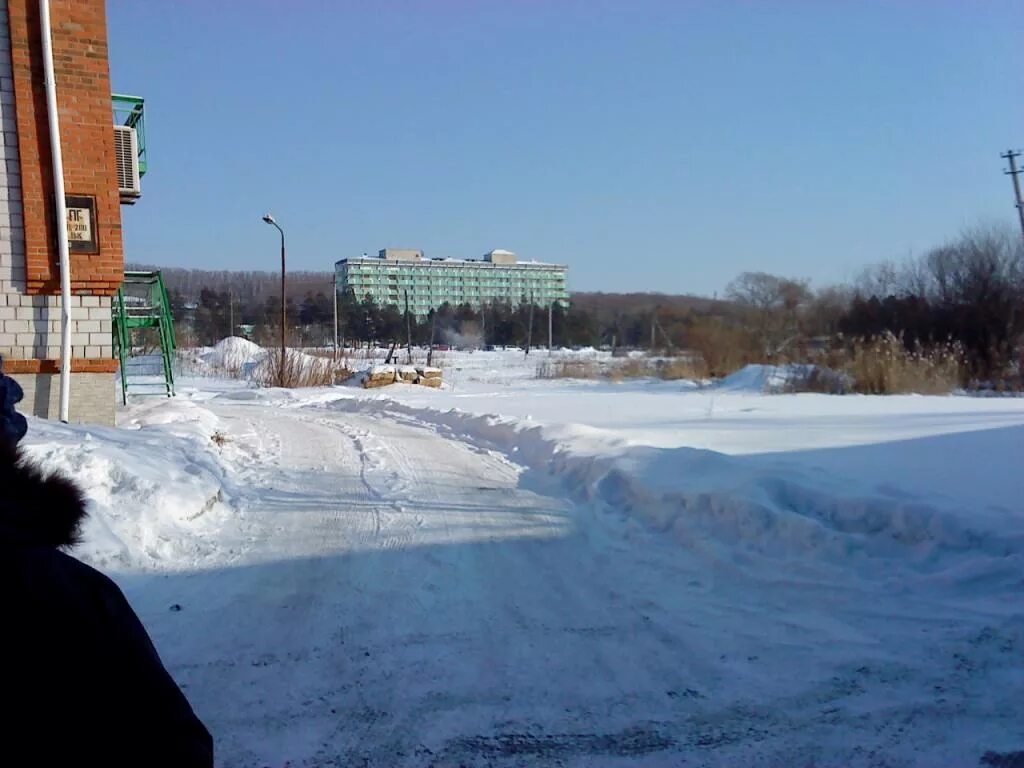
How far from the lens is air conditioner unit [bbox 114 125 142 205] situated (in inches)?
555

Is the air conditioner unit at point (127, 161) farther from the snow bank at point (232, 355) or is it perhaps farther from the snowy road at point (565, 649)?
the snow bank at point (232, 355)

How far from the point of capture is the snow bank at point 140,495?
6359 millimetres

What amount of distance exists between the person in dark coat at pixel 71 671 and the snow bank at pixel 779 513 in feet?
17.6

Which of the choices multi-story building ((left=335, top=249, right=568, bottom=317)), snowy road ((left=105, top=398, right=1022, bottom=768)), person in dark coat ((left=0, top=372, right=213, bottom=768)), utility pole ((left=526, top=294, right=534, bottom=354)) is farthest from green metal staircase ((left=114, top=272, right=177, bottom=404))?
multi-story building ((left=335, top=249, right=568, bottom=317))

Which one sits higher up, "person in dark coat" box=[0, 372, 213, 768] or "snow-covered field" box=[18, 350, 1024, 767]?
"person in dark coat" box=[0, 372, 213, 768]

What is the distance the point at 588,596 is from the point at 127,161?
12.2 m

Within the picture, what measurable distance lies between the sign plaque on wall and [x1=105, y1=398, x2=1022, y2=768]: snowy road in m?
6.46

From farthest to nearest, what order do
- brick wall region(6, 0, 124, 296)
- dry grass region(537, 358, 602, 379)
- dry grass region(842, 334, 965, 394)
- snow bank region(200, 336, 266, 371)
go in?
snow bank region(200, 336, 266, 371), dry grass region(537, 358, 602, 379), dry grass region(842, 334, 965, 394), brick wall region(6, 0, 124, 296)

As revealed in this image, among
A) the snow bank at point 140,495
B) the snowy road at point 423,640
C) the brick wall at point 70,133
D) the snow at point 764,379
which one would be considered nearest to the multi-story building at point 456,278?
the snow at point 764,379

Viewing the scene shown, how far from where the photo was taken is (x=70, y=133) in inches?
472

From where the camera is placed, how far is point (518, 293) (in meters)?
125

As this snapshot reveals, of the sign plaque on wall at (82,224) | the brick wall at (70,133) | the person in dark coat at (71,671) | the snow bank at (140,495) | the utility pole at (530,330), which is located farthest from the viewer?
the utility pole at (530,330)

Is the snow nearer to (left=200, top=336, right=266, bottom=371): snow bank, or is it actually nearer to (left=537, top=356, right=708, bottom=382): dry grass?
(left=537, top=356, right=708, bottom=382): dry grass

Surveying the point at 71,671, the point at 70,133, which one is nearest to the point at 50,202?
the point at 70,133
